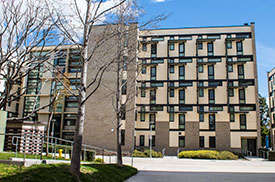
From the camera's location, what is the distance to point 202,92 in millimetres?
41406

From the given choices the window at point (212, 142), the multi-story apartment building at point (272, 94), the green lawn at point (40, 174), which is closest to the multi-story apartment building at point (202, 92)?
the window at point (212, 142)

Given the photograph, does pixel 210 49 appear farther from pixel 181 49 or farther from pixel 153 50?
pixel 153 50

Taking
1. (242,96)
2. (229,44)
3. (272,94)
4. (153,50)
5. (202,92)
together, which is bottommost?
(242,96)

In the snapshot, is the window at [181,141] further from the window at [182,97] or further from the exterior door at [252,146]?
the exterior door at [252,146]

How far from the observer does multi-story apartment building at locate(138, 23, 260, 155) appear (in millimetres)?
39781

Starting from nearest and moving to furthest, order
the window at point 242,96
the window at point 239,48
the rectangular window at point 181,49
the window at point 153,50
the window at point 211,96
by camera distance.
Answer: the window at point 242,96, the window at point 211,96, the window at point 239,48, the rectangular window at point 181,49, the window at point 153,50

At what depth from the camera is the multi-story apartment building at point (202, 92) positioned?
3978 centimetres

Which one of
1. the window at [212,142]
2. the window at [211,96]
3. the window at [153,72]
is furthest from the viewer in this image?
the window at [153,72]

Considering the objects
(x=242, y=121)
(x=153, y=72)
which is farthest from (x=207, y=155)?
(x=153, y=72)

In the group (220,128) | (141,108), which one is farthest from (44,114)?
(220,128)

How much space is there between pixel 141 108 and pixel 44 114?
18.0 meters

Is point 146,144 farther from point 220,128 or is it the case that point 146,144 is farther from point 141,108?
point 220,128

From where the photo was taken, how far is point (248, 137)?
4006cm

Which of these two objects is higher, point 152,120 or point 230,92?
point 230,92
